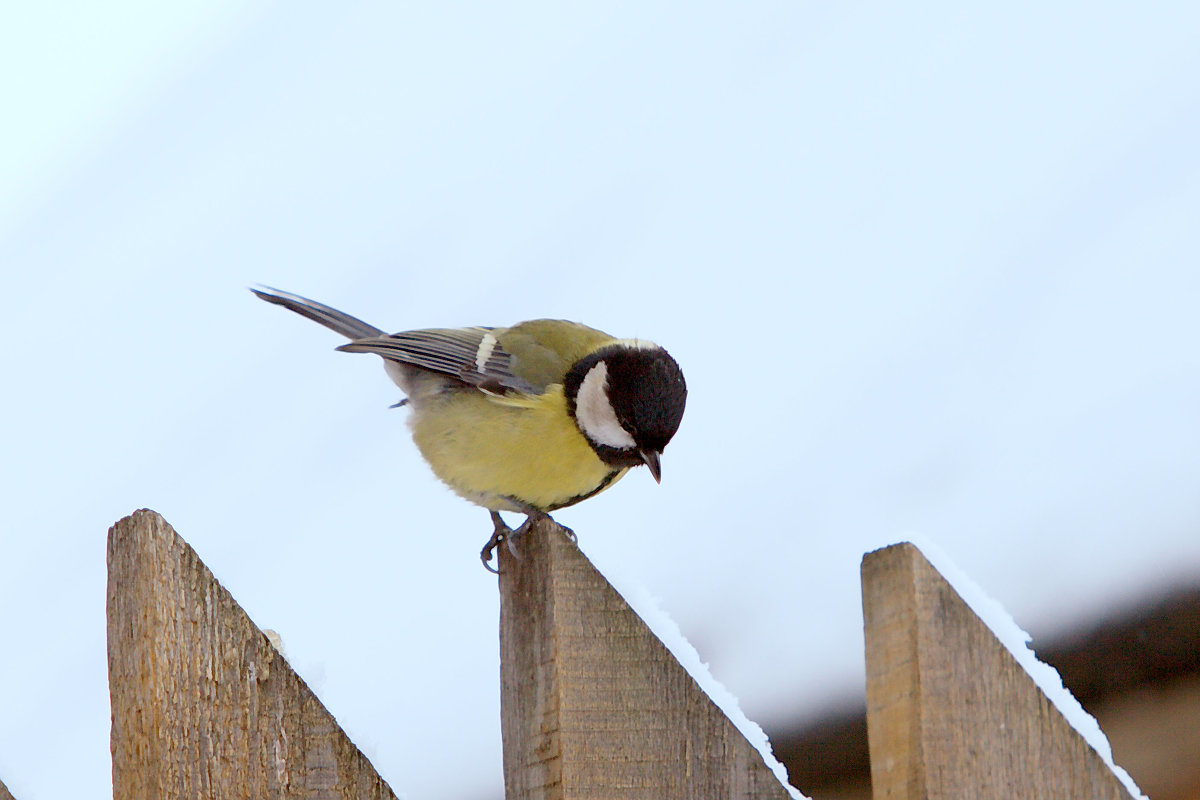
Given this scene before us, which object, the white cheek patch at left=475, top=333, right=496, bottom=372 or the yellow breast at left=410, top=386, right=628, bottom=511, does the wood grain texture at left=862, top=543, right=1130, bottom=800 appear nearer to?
the yellow breast at left=410, top=386, right=628, bottom=511

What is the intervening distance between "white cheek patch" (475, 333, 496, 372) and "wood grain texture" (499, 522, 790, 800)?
1.66 m

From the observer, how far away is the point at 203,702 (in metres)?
1.03

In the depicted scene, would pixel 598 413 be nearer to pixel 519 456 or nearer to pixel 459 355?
pixel 519 456

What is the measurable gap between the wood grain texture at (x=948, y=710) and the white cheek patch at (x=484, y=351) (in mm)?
1779

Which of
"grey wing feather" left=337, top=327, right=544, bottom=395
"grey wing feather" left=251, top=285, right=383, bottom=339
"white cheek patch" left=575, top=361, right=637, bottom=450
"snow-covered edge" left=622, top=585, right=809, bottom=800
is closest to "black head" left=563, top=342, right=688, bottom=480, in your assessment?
"white cheek patch" left=575, top=361, right=637, bottom=450

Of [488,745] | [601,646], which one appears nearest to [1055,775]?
[601,646]

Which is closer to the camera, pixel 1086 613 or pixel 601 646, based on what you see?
pixel 601 646

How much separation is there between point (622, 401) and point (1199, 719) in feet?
3.92

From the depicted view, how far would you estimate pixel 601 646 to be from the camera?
1.05 metres

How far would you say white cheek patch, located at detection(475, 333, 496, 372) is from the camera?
2.72 meters

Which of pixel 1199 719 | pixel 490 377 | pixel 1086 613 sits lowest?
pixel 1199 719

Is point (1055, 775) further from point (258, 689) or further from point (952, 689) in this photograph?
point (258, 689)

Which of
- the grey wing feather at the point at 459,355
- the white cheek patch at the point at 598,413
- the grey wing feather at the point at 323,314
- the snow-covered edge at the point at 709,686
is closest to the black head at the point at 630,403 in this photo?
the white cheek patch at the point at 598,413

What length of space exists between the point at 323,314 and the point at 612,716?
146 cm
